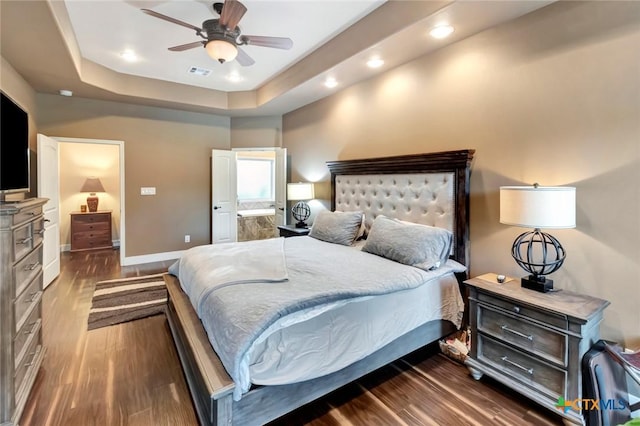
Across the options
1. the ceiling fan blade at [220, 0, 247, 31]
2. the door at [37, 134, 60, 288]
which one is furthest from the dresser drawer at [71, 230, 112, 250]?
the ceiling fan blade at [220, 0, 247, 31]

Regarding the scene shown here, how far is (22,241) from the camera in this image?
6.11 ft

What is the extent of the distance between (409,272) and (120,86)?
487 cm

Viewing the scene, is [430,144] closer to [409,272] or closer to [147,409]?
[409,272]

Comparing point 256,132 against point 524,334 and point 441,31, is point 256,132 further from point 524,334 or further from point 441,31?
point 524,334

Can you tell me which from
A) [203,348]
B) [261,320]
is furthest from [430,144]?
[203,348]

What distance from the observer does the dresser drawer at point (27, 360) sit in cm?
180

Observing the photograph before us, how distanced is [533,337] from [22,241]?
322 centimetres

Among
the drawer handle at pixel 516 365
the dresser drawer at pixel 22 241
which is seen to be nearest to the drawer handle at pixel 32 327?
the dresser drawer at pixel 22 241

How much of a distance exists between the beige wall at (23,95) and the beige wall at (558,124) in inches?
167

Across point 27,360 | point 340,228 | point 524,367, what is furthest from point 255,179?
point 524,367

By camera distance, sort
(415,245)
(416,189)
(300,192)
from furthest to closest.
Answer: (300,192) → (416,189) → (415,245)

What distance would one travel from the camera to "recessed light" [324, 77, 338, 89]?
12.7 ft

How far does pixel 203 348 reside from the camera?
1783 millimetres

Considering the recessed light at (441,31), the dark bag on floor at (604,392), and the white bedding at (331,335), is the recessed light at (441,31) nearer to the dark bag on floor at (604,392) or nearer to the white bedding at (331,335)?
the white bedding at (331,335)
